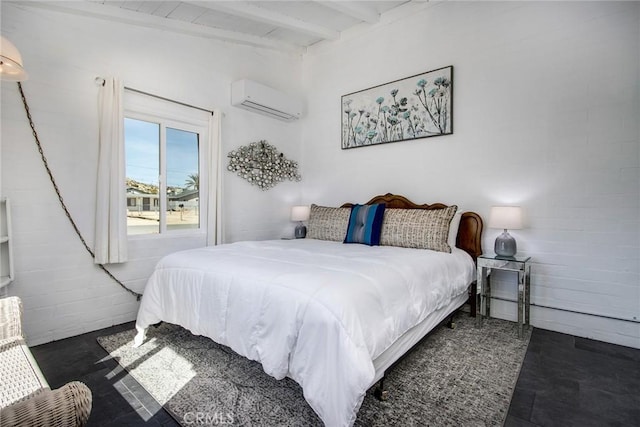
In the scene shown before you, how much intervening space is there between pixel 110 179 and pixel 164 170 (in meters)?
0.58

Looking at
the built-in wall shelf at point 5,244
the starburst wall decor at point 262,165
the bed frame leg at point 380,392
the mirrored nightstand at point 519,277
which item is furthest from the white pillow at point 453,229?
the built-in wall shelf at point 5,244

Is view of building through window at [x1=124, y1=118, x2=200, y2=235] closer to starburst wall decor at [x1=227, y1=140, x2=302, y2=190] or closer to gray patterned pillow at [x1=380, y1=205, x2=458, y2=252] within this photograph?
starburst wall decor at [x1=227, y1=140, x2=302, y2=190]

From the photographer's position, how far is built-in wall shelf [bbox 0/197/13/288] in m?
2.21

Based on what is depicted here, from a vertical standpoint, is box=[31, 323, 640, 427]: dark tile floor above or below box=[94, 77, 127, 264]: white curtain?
below

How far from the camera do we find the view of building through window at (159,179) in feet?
9.96

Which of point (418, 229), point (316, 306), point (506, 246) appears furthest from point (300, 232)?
point (316, 306)

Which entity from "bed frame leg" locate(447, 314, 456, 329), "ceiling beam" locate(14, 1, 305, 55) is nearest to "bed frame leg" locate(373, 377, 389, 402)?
"bed frame leg" locate(447, 314, 456, 329)

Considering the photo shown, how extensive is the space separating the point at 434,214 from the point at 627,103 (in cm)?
167

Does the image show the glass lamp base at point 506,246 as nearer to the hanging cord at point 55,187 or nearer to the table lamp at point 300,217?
the table lamp at point 300,217

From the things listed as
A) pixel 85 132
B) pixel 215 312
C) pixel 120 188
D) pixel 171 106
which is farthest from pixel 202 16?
pixel 215 312

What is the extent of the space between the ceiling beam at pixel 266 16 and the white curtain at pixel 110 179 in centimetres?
113

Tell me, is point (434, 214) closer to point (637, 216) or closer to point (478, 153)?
point (478, 153)

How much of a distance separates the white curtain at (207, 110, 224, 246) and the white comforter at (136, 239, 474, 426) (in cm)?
103

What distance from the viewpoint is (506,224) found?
8.80 ft
